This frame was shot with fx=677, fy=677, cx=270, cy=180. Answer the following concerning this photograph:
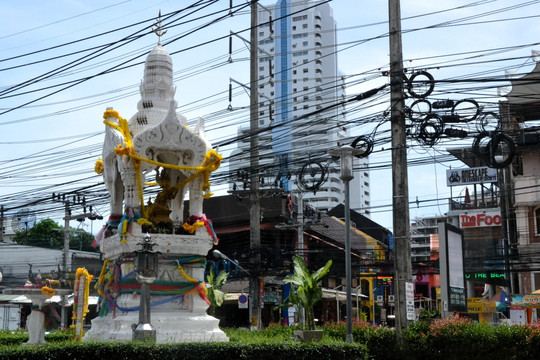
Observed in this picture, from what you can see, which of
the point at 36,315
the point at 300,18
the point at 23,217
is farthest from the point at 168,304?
the point at 300,18

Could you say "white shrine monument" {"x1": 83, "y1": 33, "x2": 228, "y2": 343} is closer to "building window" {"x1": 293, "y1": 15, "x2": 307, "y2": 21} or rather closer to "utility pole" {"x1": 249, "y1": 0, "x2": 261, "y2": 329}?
"utility pole" {"x1": 249, "y1": 0, "x2": 261, "y2": 329}

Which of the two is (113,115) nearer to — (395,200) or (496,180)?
(395,200)

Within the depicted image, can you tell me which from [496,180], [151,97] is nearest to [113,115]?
[151,97]

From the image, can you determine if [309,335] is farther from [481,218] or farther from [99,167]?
[481,218]

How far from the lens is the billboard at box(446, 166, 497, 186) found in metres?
56.3

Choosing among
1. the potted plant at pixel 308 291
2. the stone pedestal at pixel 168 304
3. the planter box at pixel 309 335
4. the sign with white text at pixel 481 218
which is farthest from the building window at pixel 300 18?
the stone pedestal at pixel 168 304

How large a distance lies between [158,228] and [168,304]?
198 cm

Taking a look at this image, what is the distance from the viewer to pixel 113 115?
17.5 meters

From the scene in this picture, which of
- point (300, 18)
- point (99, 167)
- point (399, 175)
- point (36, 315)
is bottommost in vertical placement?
point (36, 315)

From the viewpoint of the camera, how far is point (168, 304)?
16609mm

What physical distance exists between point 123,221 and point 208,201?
32.2 metres

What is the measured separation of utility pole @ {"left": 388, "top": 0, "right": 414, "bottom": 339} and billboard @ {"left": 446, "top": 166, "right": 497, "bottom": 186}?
131ft

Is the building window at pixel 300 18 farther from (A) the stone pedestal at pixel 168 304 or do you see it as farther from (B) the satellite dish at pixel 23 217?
(A) the stone pedestal at pixel 168 304

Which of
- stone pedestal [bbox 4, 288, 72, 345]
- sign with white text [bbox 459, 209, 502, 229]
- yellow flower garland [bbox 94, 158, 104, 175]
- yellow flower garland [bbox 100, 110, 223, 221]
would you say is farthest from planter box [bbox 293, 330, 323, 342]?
sign with white text [bbox 459, 209, 502, 229]
